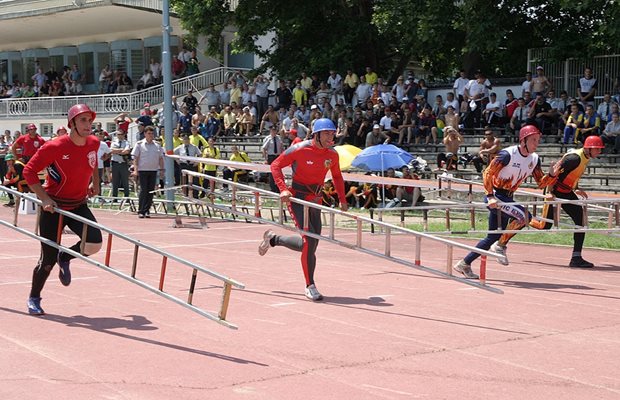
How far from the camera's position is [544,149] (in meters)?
23.3

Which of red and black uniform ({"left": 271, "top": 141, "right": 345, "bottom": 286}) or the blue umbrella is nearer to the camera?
red and black uniform ({"left": 271, "top": 141, "right": 345, "bottom": 286})

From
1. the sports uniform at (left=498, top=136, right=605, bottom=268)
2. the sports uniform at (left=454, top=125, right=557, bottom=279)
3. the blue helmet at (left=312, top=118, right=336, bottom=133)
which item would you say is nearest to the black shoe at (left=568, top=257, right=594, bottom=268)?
the sports uniform at (left=498, top=136, right=605, bottom=268)

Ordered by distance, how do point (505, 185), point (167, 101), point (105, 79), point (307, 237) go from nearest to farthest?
point (307, 237)
point (505, 185)
point (167, 101)
point (105, 79)

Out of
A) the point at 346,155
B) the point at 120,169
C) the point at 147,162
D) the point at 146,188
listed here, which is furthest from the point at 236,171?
the point at 147,162

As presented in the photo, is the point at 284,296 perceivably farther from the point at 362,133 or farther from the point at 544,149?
the point at 362,133

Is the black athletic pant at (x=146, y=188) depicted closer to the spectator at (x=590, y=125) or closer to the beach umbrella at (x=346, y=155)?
the beach umbrella at (x=346, y=155)

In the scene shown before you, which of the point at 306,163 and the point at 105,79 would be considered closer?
the point at 306,163

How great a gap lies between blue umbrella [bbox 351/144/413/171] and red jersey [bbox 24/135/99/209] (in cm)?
1281

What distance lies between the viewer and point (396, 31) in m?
28.6

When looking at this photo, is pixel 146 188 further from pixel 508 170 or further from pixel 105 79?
pixel 105 79

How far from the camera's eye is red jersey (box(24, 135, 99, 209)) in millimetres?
8789

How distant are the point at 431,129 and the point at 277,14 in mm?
9771

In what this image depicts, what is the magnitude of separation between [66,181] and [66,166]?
143 mm

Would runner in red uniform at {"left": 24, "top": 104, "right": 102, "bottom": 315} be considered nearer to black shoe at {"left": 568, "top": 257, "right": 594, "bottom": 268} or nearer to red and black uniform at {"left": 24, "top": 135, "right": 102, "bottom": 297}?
red and black uniform at {"left": 24, "top": 135, "right": 102, "bottom": 297}
